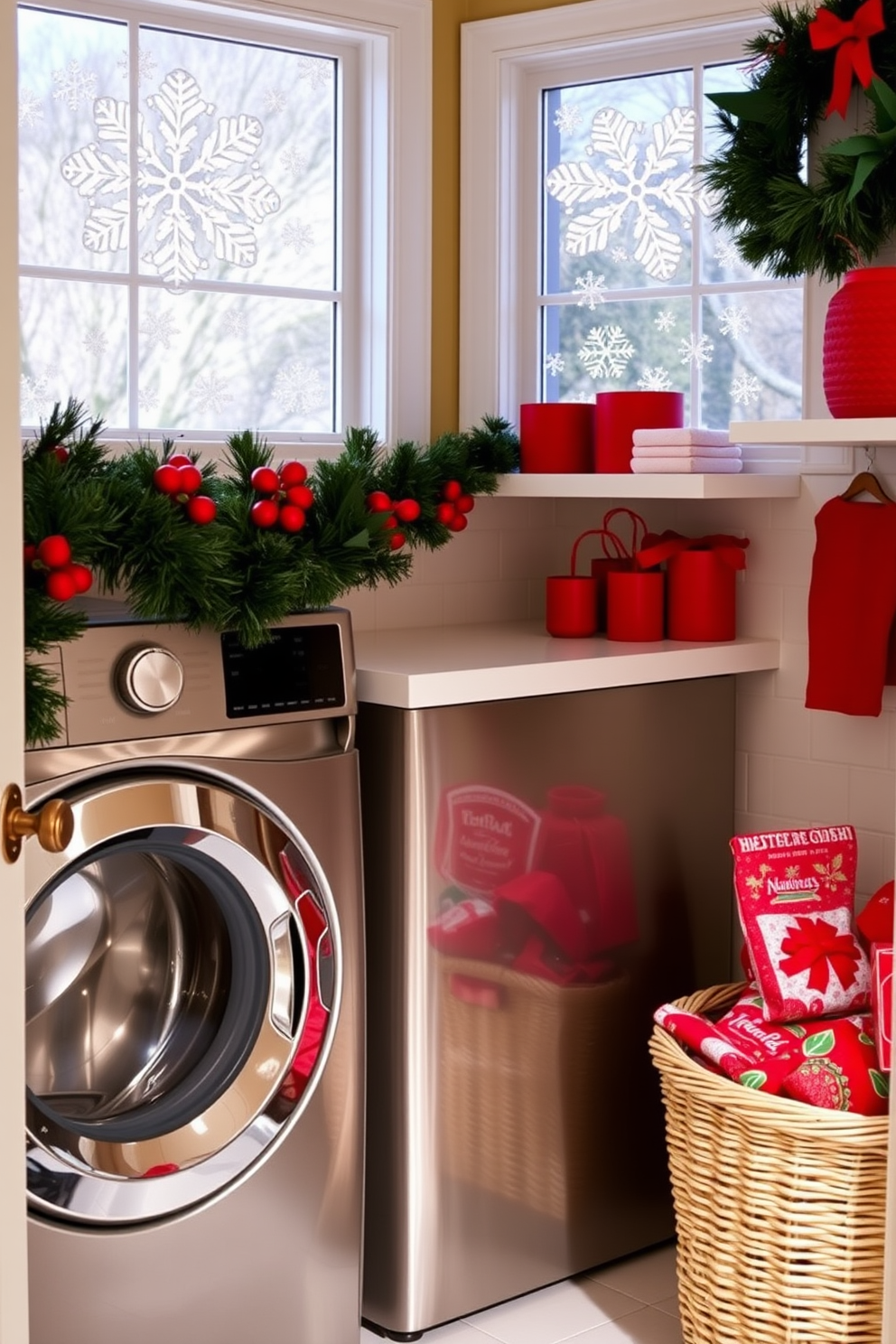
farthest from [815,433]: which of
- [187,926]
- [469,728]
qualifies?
[187,926]

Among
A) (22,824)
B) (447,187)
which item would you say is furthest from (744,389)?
(22,824)

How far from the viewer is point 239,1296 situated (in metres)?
2.29

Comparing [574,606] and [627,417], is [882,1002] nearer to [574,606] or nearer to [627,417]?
[574,606]

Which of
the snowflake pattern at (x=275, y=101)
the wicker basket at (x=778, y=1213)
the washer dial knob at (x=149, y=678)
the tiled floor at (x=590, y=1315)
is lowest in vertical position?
the tiled floor at (x=590, y=1315)

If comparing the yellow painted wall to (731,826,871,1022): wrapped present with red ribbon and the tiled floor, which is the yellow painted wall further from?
the tiled floor

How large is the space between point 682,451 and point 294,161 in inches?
36.7

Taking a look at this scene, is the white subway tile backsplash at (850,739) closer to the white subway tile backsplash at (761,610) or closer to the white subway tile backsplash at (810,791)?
the white subway tile backsplash at (810,791)

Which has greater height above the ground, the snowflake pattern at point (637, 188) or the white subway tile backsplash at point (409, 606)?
the snowflake pattern at point (637, 188)

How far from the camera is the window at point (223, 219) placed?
2773 mm

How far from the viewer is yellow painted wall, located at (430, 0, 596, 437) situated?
10.4 ft

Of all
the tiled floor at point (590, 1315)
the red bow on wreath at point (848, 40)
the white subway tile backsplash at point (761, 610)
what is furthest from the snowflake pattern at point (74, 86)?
the tiled floor at point (590, 1315)

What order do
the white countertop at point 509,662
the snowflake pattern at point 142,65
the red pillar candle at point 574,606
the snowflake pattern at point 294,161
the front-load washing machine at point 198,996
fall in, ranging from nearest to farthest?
the front-load washing machine at point 198,996
the white countertop at point 509,662
the snowflake pattern at point 142,65
the red pillar candle at point 574,606
the snowflake pattern at point 294,161

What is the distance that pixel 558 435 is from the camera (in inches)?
121

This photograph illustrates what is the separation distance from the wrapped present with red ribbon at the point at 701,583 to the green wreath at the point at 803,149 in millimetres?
486
